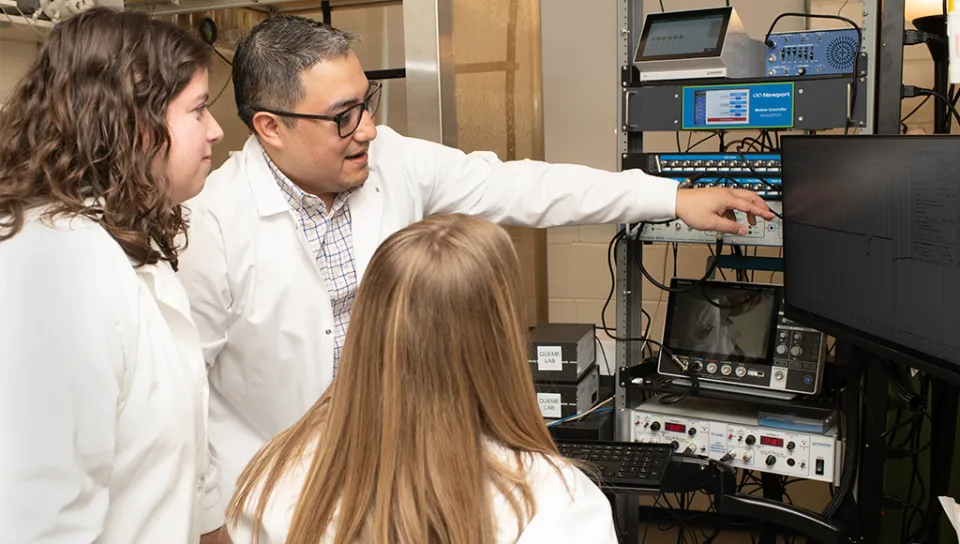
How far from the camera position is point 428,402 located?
3.10 ft

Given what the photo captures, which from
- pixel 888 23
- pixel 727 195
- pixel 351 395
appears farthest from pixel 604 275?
pixel 351 395

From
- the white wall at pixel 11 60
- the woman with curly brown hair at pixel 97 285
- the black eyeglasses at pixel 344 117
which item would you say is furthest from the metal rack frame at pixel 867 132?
the white wall at pixel 11 60

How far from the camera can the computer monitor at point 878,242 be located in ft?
4.70

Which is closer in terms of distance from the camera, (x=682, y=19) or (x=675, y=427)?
(x=682, y=19)

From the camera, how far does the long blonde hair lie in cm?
93

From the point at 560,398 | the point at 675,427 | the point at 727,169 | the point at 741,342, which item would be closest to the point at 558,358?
the point at 560,398

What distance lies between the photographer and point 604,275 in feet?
10.7

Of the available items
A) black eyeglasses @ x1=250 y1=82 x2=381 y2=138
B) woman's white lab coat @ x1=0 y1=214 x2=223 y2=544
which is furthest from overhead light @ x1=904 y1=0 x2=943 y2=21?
woman's white lab coat @ x1=0 y1=214 x2=223 y2=544

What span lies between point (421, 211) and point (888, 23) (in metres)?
1.05

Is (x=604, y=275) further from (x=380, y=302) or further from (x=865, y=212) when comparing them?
(x=380, y=302)

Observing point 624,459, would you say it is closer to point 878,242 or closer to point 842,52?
point 878,242

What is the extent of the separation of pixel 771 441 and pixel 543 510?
1232mm

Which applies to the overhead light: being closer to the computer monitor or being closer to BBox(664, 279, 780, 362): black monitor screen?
the computer monitor

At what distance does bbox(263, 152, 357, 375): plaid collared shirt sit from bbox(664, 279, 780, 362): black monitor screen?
0.80 meters
